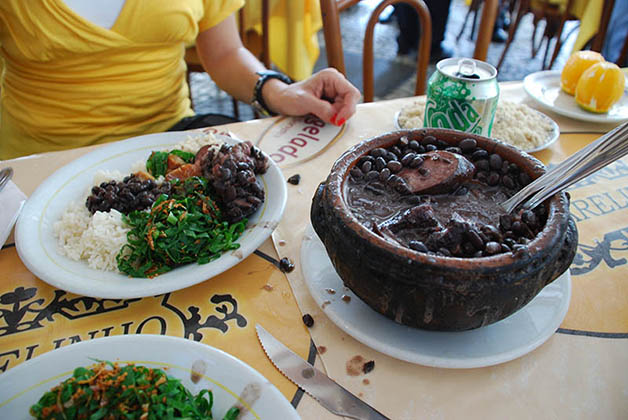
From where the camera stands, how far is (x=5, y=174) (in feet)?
3.81

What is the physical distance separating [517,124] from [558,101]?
0.34 meters

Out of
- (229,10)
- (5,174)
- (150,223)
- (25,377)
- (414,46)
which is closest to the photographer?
(25,377)

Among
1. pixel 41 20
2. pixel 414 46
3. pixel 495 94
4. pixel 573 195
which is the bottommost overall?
pixel 414 46

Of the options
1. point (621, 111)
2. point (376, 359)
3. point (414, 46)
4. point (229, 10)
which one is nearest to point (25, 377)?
point (376, 359)

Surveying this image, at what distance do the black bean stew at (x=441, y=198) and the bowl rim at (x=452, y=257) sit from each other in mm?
17

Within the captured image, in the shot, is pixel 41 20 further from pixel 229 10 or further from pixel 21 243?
pixel 21 243

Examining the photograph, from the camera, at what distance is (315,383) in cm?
78

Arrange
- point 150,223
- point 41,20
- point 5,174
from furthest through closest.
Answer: point 41,20
point 5,174
point 150,223

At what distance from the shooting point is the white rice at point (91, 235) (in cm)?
97

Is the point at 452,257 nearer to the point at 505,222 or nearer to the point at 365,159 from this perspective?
the point at 505,222

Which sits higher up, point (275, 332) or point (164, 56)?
point (164, 56)

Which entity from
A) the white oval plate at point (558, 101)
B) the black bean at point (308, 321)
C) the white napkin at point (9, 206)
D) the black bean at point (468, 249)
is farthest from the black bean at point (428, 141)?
the white napkin at point (9, 206)

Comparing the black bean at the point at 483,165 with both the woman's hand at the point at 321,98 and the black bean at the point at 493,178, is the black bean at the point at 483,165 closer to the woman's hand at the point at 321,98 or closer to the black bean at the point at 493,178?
the black bean at the point at 493,178

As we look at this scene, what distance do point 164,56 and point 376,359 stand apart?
1.44m
